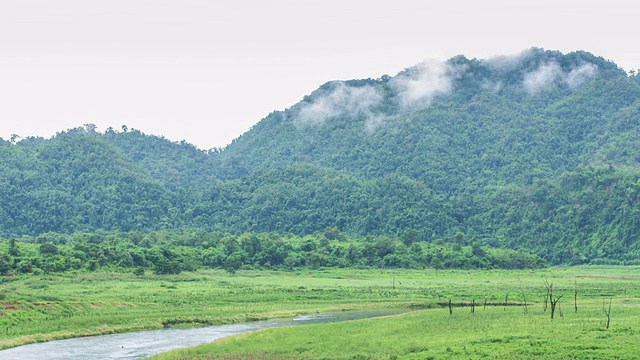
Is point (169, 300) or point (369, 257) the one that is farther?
point (369, 257)

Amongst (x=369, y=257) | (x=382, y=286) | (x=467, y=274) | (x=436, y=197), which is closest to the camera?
(x=382, y=286)

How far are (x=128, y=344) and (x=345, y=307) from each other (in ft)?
91.9

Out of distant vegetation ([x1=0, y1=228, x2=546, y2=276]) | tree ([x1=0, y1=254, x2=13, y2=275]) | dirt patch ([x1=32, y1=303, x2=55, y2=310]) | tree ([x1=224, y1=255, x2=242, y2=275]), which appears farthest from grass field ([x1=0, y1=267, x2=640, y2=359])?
distant vegetation ([x1=0, y1=228, x2=546, y2=276])

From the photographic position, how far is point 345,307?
7969cm

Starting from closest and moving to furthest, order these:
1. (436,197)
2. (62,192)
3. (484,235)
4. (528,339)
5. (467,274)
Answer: (528,339) < (467,274) < (484,235) < (436,197) < (62,192)

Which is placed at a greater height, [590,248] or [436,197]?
[436,197]

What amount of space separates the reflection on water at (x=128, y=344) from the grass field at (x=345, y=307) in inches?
75.0

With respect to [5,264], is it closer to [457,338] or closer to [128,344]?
[128,344]

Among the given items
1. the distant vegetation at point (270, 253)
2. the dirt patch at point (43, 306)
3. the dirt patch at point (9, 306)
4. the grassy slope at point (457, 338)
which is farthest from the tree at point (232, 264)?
the grassy slope at point (457, 338)


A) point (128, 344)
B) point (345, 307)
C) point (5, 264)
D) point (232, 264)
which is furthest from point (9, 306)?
point (232, 264)

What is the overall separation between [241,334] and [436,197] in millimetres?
129769

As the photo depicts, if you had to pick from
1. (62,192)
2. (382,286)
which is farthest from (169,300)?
(62,192)

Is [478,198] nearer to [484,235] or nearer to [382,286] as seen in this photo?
[484,235]

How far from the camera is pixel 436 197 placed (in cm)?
18438
